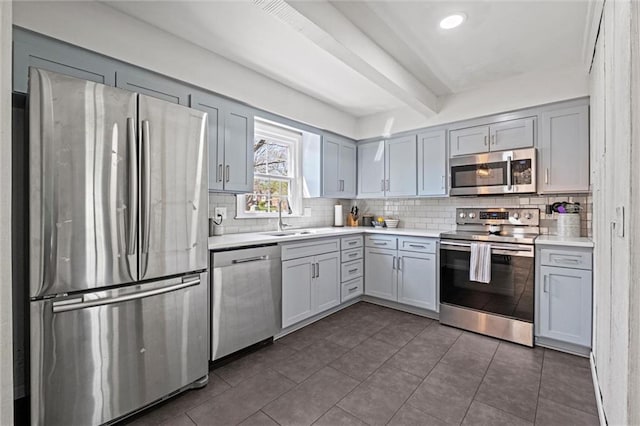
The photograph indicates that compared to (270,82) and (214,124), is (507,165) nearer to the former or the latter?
(270,82)

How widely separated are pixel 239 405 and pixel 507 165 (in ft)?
10.9

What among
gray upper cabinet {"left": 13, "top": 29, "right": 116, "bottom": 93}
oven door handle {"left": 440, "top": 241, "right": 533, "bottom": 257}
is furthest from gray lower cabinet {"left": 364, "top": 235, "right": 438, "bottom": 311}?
gray upper cabinet {"left": 13, "top": 29, "right": 116, "bottom": 93}

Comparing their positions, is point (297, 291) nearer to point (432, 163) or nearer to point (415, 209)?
point (415, 209)

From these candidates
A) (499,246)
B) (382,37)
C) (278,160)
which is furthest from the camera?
(278,160)

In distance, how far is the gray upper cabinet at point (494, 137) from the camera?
310 cm

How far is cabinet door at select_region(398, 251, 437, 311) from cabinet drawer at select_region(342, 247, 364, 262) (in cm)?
51

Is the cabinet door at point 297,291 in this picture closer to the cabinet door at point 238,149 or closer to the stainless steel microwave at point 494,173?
the cabinet door at point 238,149

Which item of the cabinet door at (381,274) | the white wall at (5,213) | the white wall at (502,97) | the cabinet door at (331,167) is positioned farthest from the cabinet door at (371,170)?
the white wall at (5,213)

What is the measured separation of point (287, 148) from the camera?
3924 mm

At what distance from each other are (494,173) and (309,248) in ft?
7.23

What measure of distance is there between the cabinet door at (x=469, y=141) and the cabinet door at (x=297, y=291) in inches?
86.0

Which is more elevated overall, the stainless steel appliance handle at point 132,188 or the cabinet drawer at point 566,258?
the stainless steel appliance handle at point 132,188

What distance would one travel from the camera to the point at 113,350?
165 centimetres

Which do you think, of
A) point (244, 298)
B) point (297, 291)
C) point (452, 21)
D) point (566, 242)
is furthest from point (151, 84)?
point (566, 242)
